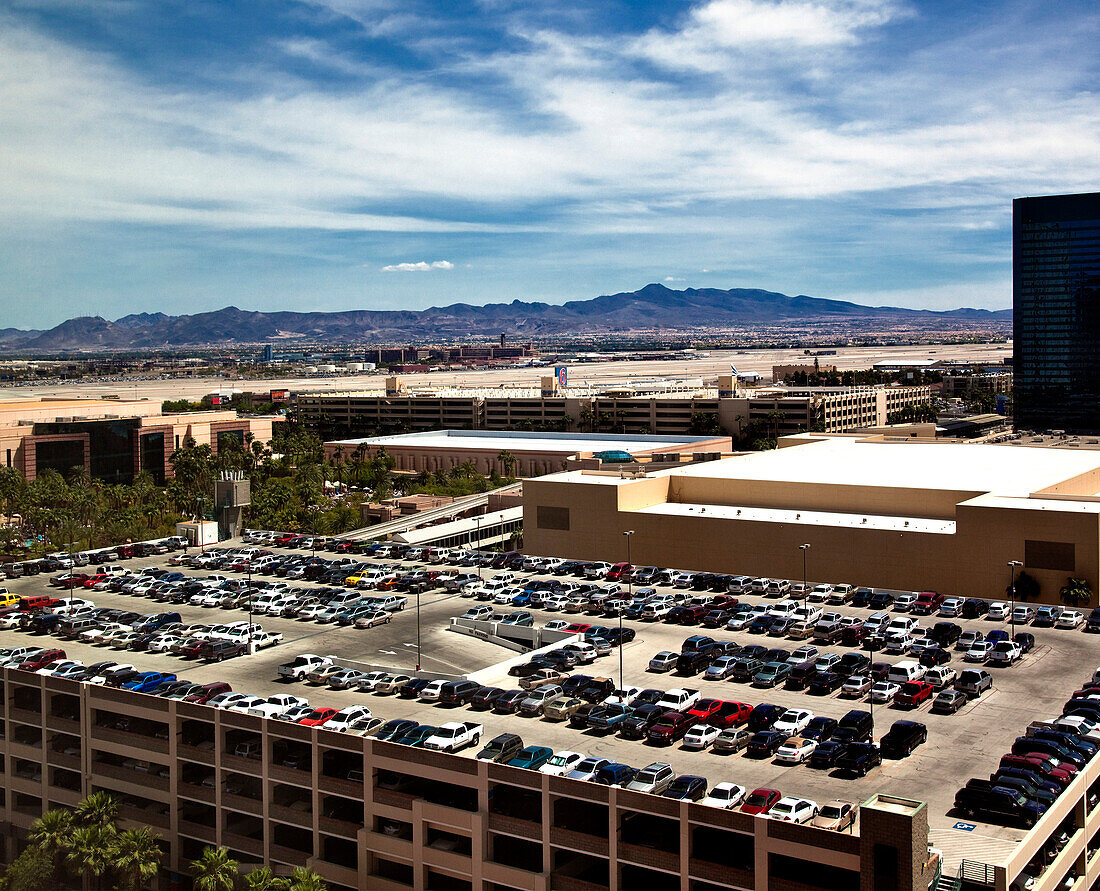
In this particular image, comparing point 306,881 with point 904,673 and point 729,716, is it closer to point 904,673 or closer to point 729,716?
point 729,716

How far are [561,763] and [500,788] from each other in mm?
1506

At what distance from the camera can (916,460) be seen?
215ft

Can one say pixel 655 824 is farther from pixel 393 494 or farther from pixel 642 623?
pixel 393 494

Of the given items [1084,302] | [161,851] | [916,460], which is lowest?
[161,851]

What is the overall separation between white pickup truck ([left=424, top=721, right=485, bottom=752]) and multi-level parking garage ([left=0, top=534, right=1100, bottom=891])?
67 cm

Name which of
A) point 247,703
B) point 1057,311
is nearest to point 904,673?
point 247,703

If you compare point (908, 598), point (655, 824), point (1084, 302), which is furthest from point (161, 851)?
point (1084, 302)

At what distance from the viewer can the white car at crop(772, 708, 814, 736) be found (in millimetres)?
26370

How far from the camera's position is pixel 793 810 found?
20.8 m

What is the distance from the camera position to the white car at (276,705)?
27.7m

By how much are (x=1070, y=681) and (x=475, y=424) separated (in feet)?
328

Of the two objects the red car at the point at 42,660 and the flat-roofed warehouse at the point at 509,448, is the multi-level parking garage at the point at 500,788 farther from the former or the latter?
the flat-roofed warehouse at the point at 509,448

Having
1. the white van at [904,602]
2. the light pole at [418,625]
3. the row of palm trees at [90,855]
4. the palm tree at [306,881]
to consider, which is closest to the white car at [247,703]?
the row of palm trees at [90,855]

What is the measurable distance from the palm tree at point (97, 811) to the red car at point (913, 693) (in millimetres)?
19330
